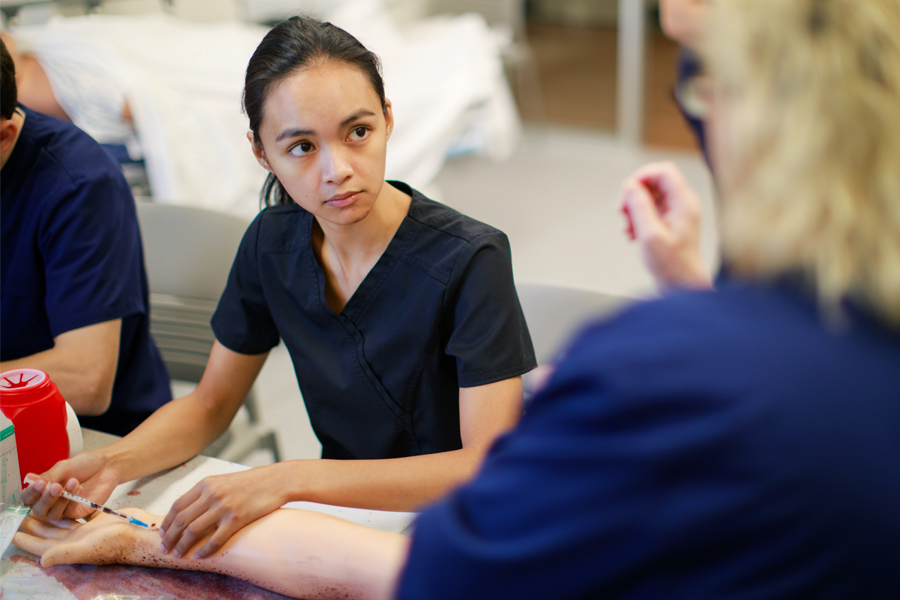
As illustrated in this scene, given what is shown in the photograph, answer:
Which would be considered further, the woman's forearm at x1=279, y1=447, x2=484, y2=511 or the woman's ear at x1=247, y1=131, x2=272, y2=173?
the woman's ear at x1=247, y1=131, x2=272, y2=173

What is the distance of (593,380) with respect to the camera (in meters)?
0.44

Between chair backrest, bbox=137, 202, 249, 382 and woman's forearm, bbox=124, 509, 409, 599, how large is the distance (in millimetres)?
731

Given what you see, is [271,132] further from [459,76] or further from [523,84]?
[523,84]

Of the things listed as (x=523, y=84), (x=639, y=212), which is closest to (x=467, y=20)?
(x=523, y=84)

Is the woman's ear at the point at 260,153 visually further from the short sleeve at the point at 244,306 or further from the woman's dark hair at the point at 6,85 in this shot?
the woman's dark hair at the point at 6,85

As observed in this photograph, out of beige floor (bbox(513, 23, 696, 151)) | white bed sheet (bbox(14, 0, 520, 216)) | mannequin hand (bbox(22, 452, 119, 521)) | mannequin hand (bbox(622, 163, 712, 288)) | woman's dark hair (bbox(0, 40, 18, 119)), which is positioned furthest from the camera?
beige floor (bbox(513, 23, 696, 151))

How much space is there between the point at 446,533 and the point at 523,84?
4711mm

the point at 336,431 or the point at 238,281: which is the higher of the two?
the point at 238,281

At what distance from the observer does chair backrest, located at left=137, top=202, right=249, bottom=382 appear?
1.51m

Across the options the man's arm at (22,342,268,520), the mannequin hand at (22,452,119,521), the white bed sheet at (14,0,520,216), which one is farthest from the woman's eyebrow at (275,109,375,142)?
the white bed sheet at (14,0,520,216)

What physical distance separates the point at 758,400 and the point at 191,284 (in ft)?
4.36

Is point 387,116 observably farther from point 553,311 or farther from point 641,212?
point 641,212

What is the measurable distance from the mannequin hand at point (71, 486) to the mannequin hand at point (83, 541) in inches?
0.8

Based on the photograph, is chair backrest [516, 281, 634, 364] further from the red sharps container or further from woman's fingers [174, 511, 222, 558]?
the red sharps container
